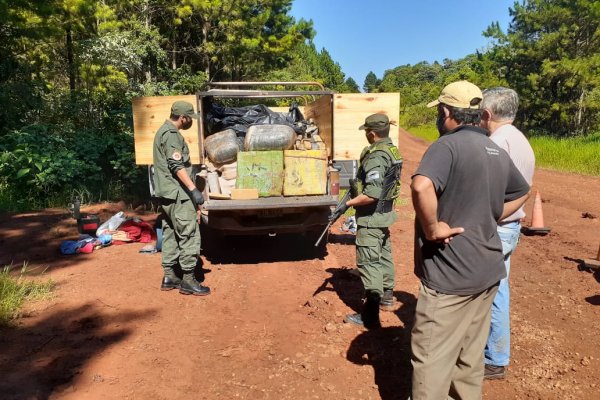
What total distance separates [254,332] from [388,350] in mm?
1130

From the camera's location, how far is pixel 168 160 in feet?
15.3

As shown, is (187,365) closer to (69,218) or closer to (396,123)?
(396,123)

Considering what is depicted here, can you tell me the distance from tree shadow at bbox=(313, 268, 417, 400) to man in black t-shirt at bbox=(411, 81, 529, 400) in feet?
2.83

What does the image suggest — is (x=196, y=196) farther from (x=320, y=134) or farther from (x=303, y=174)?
(x=320, y=134)

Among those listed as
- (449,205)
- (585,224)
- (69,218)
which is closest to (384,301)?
(449,205)

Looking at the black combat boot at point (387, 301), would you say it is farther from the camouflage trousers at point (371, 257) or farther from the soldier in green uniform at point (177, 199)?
the soldier in green uniform at point (177, 199)

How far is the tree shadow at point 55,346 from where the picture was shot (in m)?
3.20

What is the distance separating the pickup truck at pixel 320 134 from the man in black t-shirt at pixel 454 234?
10.3ft

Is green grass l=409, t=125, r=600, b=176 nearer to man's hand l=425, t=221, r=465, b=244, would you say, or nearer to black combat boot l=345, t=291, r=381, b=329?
black combat boot l=345, t=291, r=381, b=329

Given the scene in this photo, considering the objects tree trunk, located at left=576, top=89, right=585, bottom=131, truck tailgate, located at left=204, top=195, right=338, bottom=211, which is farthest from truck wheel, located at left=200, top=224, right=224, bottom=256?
tree trunk, located at left=576, top=89, right=585, bottom=131

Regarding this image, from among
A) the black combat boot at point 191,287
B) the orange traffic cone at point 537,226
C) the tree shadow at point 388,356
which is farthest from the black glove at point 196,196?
the orange traffic cone at point 537,226

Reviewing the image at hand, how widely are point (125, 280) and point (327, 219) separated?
2.38 m

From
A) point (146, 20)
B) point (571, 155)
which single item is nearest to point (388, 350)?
point (571, 155)

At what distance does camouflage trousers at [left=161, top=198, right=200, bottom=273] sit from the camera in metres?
4.80
